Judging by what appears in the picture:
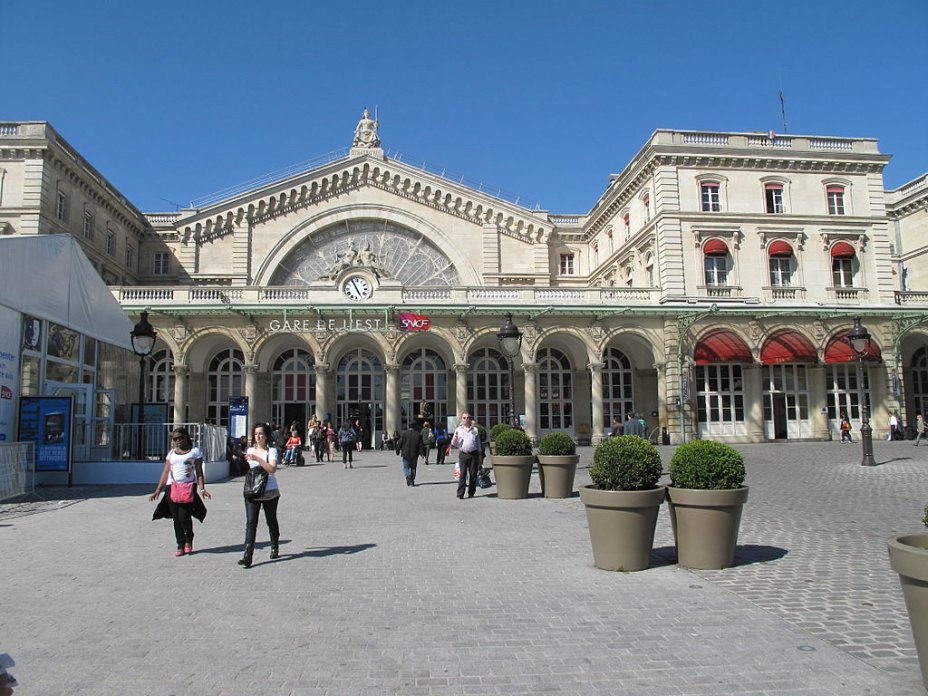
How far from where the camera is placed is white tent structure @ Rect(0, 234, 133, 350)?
1563 centimetres

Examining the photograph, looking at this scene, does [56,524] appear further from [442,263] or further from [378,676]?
[442,263]

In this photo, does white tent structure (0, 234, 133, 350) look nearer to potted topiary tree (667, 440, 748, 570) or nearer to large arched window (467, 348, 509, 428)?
potted topiary tree (667, 440, 748, 570)

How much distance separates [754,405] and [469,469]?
74.7 ft

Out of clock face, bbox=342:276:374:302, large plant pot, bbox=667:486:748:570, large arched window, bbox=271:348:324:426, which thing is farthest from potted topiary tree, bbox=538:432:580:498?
large arched window, bbox=271:348:324:426

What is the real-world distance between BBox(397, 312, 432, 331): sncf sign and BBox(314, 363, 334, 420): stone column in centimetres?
394

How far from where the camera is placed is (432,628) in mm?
5504

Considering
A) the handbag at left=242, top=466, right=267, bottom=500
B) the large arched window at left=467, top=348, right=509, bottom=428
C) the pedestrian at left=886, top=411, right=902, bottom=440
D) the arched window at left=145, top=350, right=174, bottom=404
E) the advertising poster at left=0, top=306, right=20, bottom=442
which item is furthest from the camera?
the large arched window at left=467, top=348, right=509, bottom=428

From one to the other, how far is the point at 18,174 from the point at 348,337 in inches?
644

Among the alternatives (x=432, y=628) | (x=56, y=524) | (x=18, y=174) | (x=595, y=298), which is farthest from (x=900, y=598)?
(x=18, y=174)

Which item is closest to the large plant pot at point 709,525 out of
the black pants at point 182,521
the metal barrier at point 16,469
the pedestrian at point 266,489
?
the pedestrian at point 266,489

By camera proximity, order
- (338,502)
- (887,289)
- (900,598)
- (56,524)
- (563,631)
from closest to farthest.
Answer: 1. (563,631)
2. (900,598)
3. (56,524)
4. (338,502)
5. (887,289)

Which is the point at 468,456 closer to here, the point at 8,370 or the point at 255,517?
the point at 255,517

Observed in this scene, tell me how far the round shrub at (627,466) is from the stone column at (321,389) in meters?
23.1

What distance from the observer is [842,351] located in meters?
31.8
